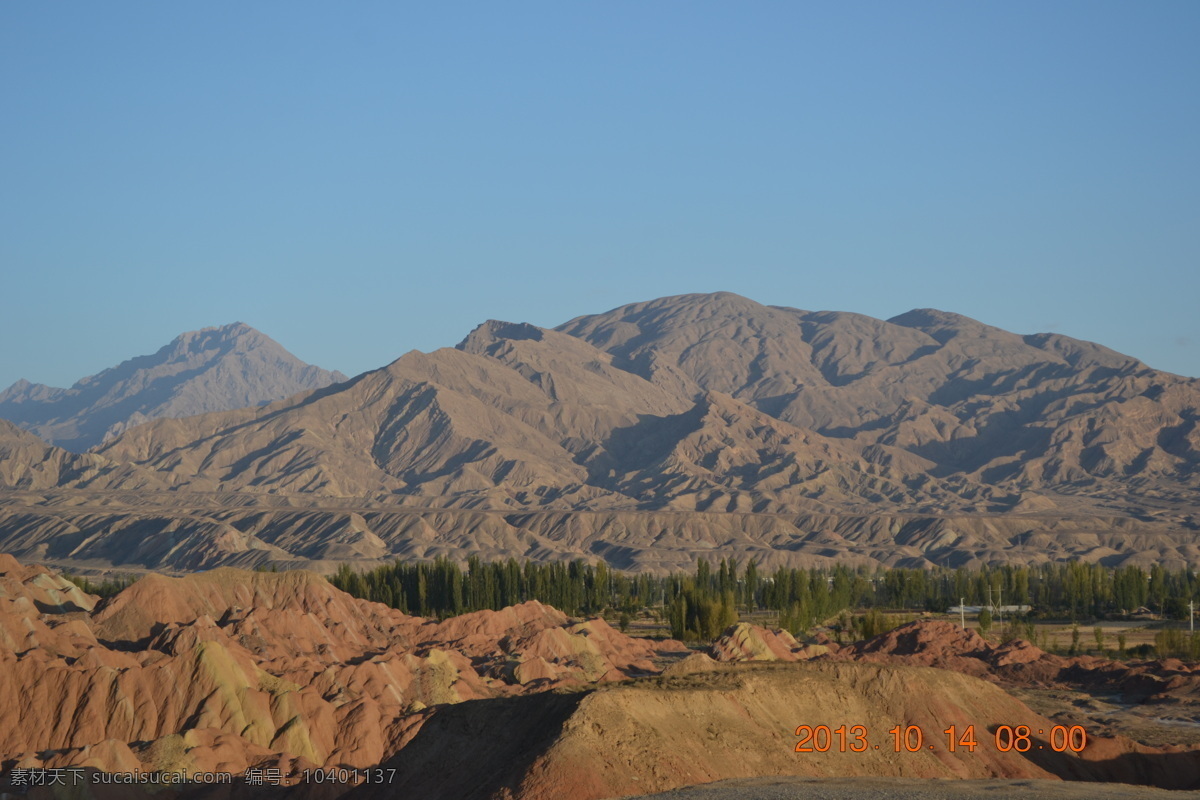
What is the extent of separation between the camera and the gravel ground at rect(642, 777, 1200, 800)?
34.7 meters

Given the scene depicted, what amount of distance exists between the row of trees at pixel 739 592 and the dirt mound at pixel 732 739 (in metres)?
59.8

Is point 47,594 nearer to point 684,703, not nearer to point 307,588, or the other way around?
point 307,588

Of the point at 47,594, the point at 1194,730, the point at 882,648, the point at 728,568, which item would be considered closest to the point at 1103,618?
the point at 728,568

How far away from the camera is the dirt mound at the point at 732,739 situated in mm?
37844

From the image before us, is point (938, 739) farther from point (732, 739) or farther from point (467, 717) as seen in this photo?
point (467, 717)

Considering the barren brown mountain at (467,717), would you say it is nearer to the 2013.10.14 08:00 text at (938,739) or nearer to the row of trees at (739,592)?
the 2013.10.14 08:00 text at (938,739)

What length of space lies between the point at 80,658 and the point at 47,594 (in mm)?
30413

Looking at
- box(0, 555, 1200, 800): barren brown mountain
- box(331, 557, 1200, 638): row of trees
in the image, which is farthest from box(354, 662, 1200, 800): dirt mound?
box(331, 557, 1200, 638): row of trees

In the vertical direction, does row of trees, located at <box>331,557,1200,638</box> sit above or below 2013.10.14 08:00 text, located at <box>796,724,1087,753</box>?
below

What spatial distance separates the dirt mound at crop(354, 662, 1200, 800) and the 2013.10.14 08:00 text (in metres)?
0.11

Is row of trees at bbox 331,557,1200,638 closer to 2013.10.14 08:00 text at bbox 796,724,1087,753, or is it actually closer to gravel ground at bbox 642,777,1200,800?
2013.10.14 08:00 text at bbox 796,724,1087,753

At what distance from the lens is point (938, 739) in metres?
45.1

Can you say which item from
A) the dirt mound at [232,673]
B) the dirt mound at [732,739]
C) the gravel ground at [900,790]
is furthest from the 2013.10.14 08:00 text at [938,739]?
the dirt mound at [232,673]

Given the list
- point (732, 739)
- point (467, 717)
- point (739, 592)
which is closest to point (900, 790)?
point (732, 739)
